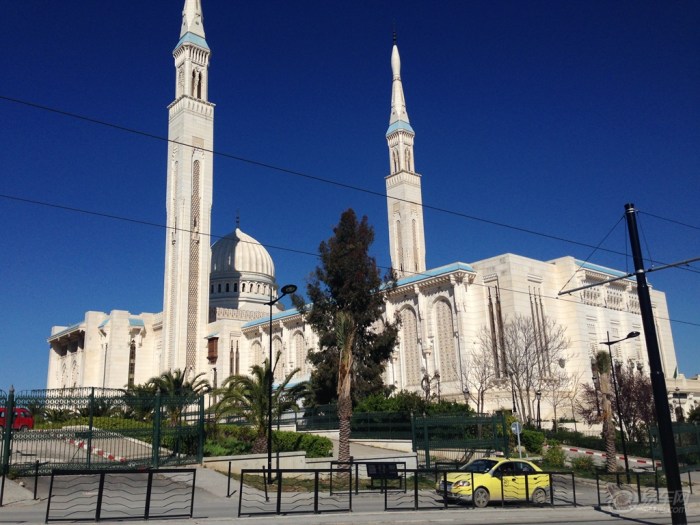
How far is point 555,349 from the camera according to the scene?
3900cm

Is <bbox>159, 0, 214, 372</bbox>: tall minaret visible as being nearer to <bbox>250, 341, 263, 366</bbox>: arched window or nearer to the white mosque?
the white mosque

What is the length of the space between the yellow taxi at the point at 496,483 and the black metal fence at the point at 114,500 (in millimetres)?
5626

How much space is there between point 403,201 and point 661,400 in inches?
1629

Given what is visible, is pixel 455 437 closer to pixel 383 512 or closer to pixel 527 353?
pixel 383 512

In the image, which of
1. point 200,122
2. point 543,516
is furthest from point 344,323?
point 200,122

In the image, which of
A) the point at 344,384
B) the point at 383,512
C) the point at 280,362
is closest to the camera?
the point at 383,512

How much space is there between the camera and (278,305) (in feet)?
236

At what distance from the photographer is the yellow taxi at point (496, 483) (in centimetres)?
1398

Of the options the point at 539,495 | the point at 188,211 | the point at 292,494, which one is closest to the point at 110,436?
the point at 292,494

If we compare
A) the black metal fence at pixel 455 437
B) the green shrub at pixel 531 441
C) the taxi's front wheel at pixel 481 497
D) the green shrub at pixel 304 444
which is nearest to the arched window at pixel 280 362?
the green shrub at pixel 531 441

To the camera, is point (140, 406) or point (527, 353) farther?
point (527, 353)

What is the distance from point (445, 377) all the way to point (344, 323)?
21601 millimetres

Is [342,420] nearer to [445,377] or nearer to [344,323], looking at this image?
[344,323]

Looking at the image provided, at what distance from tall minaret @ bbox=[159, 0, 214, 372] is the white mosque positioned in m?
0.10
